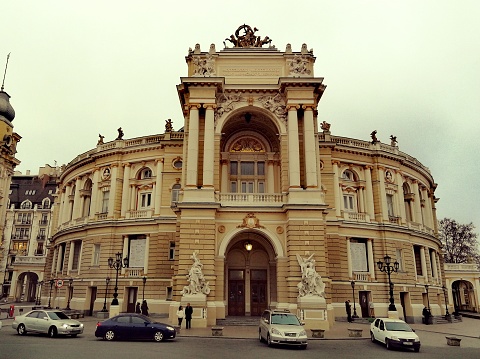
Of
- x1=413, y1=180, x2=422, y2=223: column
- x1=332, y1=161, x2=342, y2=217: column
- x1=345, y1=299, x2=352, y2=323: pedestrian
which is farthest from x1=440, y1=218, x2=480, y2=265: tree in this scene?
x1=345, y1=299, x2=352, y2=323: pedestrian

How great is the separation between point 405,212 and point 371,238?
21.4 ft

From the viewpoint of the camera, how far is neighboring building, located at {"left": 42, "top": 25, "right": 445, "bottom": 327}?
97.1ft

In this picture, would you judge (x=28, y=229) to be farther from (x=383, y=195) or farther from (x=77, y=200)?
(x=383, y=195)

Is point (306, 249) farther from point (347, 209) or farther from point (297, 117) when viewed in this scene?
point (347, 209)

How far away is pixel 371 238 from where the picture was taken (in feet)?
134

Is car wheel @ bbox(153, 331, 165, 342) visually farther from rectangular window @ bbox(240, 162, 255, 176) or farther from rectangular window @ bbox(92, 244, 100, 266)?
rectangular window @ bbox(92, 244, 100, 266)

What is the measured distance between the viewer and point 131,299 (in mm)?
39156

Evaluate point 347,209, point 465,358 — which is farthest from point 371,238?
point 465,358

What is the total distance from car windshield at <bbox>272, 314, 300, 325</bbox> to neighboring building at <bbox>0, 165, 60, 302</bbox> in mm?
64230

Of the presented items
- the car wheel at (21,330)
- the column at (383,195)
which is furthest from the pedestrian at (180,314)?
the column at (383,195)

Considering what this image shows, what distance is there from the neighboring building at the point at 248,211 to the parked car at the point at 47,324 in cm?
842

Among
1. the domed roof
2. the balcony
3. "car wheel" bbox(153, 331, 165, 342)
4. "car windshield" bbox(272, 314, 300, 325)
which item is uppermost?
the domed roof

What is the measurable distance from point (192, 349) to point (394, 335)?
32.0ft

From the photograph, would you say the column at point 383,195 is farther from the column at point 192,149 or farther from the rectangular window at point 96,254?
the rectangular window at point 96,254
